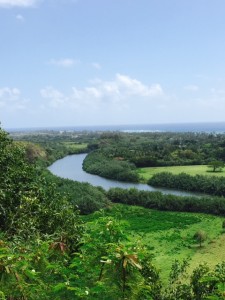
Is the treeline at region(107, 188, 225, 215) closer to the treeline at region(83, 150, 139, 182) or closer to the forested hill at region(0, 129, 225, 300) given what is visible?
the treeline at region(83, 150, 139, 182)

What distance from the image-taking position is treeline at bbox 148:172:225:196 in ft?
206

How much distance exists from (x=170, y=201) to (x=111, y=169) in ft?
105

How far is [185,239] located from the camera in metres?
38.5

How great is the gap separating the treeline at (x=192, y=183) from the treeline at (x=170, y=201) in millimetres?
8668

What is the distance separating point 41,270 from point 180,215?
1730 inches

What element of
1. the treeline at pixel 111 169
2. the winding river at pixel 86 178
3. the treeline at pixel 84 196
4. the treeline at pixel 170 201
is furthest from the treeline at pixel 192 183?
the treeline at pixel 84 196

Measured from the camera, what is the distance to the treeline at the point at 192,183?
206ft

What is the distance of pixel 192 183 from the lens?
67.0 metres

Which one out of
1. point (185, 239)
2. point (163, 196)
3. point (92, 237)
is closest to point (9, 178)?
point (92, 237)

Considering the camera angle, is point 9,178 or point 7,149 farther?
point 7,149

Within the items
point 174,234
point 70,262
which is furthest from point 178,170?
point 70,262

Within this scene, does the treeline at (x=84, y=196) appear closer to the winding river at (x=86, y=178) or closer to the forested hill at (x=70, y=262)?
the winding river at (x=86, y=178)

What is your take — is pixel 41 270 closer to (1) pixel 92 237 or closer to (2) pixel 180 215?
(1) pixel 92 237

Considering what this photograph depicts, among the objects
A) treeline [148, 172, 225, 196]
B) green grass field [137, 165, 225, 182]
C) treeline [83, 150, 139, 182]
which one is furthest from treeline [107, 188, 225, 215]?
treeline [83, 150, 139, 182]
